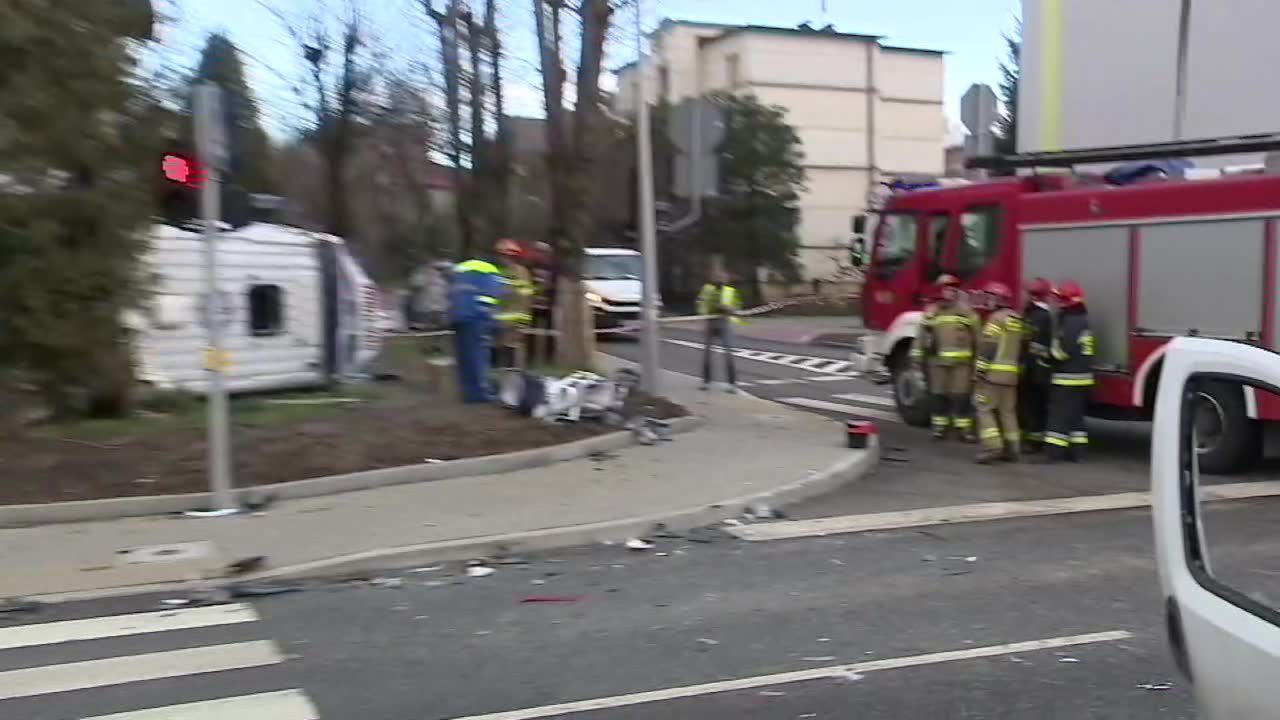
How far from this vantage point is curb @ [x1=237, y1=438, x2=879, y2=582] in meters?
7.09

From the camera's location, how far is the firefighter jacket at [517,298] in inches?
577

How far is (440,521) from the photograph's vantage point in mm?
8180

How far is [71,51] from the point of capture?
32.7 ft

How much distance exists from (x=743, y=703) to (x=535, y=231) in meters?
32.4

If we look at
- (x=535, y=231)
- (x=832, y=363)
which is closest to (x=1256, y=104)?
(x=832, y=363)

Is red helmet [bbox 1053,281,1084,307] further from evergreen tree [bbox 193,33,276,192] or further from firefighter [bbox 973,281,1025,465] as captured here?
evergreen tree [bbox 193,33,276,192]

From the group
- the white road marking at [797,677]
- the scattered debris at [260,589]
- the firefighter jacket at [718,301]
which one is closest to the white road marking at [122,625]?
the scattered debris at [260,589]

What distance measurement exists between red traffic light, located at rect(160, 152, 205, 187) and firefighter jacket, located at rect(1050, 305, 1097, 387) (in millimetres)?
7610

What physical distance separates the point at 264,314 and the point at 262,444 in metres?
3.84

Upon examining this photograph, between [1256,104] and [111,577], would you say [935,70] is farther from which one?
[111,577]

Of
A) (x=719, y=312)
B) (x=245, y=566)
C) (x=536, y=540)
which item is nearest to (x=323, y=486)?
(x=245, y=566)

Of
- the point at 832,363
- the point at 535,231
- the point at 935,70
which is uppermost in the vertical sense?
the point at 935,70

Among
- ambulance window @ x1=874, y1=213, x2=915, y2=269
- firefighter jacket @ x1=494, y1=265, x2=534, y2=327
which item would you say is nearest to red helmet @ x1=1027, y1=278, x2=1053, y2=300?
ambulance window @ x1=874, y1=213, x2=915, y2=269

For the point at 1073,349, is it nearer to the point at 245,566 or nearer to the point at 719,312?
the point at 719,312
